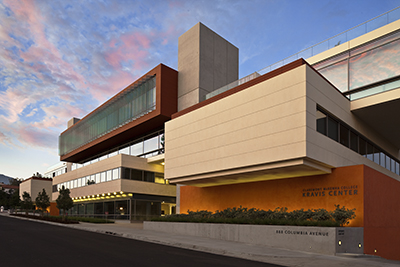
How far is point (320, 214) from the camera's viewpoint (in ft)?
59.4

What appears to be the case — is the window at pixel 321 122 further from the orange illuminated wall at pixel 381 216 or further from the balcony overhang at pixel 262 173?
the orange illuminated wall at pixel 381 216

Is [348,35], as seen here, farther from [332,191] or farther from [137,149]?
[137,149]

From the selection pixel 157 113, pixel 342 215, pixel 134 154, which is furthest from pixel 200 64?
pixel 342 215

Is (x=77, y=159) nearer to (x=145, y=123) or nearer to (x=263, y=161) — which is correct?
(x=145, y=123)

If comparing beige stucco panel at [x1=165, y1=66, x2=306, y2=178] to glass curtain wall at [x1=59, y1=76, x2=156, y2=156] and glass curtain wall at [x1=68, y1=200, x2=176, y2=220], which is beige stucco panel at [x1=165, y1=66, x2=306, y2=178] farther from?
glass curtain wall at [x1=68, y1=200, x2=176, y2=220]

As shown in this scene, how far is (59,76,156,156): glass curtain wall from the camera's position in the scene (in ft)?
128

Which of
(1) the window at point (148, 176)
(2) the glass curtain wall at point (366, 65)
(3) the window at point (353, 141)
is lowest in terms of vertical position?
(1) the window at point (148, 176)

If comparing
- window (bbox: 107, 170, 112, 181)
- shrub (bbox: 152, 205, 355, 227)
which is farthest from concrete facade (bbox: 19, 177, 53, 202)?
shrub (bbox: 152, 205, 355, 227)

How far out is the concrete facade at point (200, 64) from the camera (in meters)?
36.8

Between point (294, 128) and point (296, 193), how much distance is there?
5357mm

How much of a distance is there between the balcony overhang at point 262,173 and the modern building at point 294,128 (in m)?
0.07

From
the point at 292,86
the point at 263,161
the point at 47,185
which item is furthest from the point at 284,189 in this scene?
the point at 47,185

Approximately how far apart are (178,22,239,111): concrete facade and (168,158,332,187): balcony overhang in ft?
38.0

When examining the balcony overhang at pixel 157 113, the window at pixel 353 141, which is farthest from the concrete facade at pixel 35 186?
the window at pixel 353 141
